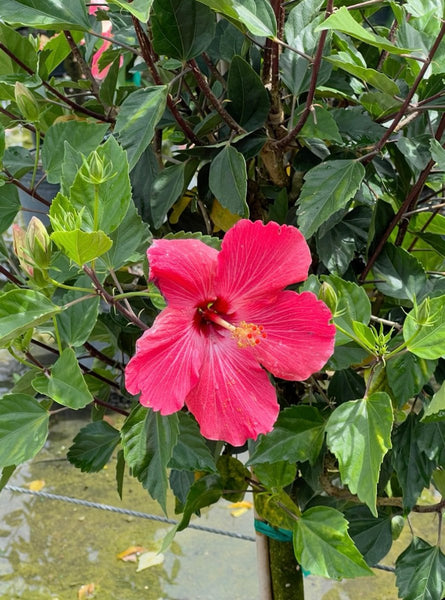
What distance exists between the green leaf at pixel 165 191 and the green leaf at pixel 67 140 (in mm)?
78

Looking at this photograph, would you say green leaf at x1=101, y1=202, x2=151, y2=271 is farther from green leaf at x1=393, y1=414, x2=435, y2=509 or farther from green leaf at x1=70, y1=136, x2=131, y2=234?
green leaf at x1=393, y1=414, x2=435, y2=509

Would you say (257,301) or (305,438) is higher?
(257,301)

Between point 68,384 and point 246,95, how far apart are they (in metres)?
0.32

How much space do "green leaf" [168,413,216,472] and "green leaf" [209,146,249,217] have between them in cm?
21

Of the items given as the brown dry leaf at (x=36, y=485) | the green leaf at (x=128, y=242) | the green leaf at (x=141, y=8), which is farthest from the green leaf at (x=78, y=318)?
the brown dry leaf at (x=36, y=485)

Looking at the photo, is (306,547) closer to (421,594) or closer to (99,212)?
(421,594)

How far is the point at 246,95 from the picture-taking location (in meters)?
0.71

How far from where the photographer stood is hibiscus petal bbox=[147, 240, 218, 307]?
21.6 inches

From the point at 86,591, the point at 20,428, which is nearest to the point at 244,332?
the point at 20,428

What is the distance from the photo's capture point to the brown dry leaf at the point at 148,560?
1.80m

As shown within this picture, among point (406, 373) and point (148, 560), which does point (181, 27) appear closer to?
point (406, 373)

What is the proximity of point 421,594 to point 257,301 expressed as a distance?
1.47 feet

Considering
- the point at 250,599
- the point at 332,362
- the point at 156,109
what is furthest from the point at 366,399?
the point at 250,599

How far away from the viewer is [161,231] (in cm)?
84
